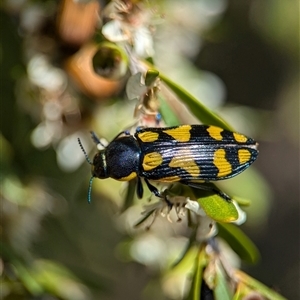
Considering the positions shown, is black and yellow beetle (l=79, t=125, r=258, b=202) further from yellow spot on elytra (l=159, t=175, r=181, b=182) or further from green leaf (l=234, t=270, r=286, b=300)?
green leaf (l=234, t=270, r=286, b=300)

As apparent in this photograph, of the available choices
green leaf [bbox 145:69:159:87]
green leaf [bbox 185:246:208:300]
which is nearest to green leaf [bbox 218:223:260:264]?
green leaf [bbox 185:246:208:300]

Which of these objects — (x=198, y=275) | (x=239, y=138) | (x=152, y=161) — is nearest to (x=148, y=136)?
(x=152, y=161)

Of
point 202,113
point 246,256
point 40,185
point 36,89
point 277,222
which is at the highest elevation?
point 202,113

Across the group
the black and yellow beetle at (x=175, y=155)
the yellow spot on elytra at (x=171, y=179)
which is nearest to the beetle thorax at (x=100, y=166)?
the black and yellow beetle at (x=175, y=155)

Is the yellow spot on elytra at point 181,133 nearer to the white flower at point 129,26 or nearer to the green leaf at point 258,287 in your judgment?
the white flower at point 129,26

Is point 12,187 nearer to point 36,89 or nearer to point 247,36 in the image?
point 36,89

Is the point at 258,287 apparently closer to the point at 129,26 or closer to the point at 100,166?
the point at 100,166

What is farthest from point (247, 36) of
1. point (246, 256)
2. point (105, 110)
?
point (246, 256)

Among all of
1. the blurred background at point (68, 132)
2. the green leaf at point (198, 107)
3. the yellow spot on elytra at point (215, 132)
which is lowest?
the blurred background at point (68, 132)
